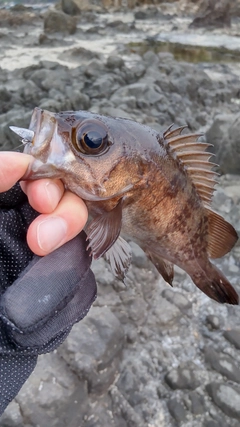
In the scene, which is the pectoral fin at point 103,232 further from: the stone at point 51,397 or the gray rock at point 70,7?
the gray rock at point 70,7

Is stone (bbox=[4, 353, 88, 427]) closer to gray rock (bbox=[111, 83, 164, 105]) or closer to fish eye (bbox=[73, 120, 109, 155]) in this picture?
fish eye (bbox=[73, 120, 109, 155])

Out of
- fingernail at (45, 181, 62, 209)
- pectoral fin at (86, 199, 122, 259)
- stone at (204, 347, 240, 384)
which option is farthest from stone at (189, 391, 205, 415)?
fingernail at (45, 181, 62, 209)

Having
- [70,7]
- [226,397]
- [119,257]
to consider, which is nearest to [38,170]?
[119,257]

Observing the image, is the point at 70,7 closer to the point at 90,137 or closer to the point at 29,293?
the point at 90,137

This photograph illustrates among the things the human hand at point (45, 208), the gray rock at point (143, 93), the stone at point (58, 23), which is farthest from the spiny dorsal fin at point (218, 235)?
the stone at point (58, 23)

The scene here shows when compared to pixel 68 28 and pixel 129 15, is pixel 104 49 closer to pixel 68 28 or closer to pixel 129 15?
pixel 68 28
